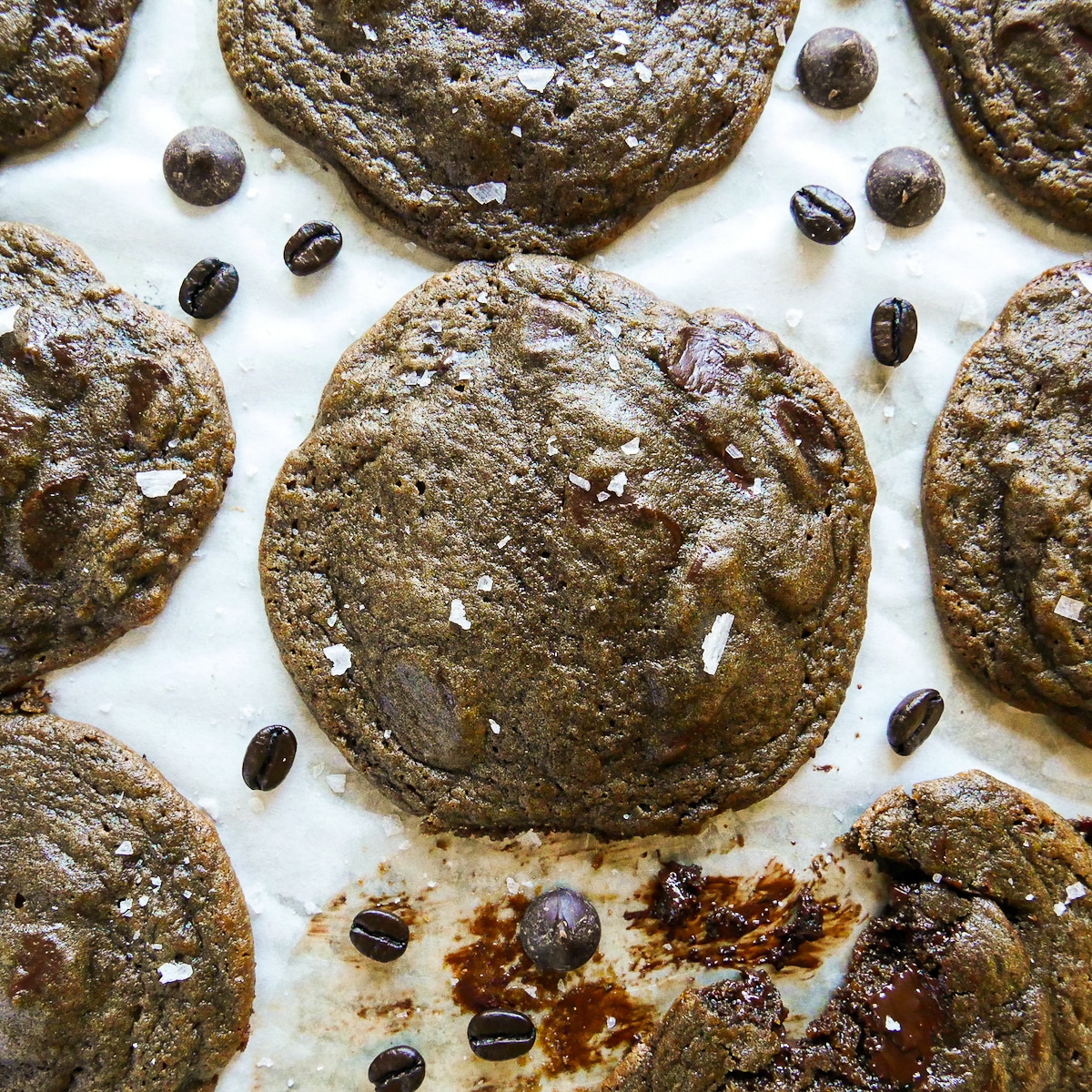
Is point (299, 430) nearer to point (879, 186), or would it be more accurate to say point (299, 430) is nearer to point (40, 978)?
point (40, 978)

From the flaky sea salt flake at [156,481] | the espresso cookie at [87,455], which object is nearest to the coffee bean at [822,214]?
the espresso cookie at [87,455]

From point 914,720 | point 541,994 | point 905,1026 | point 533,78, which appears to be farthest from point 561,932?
point 533,78

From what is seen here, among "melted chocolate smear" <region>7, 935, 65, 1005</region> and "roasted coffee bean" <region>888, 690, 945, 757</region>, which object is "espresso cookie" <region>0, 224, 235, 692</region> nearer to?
"melted chocolate smear" <region>7, 935, 65, 1005</region>

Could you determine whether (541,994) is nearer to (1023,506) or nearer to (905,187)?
(1023,506)

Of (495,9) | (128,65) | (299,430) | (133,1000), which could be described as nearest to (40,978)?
(133,1000)

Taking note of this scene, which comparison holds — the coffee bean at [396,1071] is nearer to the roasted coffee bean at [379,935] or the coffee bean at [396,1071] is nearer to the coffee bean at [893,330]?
the roasted coffee bean at [379,935]

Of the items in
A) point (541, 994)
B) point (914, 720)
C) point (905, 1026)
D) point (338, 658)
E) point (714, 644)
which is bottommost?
point (541, 994)
